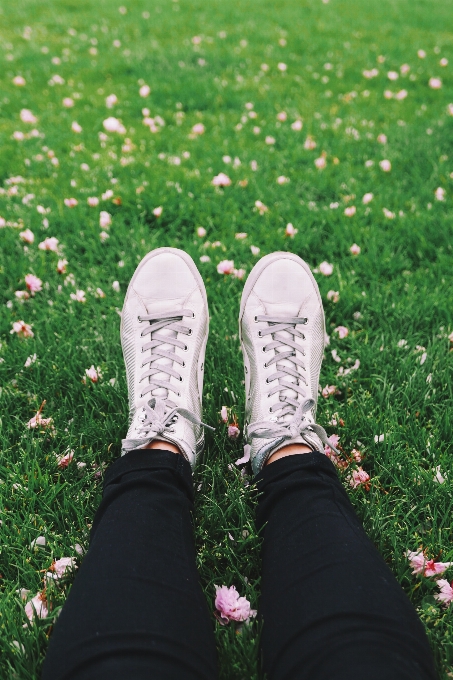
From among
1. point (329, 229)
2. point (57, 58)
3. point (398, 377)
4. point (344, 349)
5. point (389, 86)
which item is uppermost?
point (57, 58)

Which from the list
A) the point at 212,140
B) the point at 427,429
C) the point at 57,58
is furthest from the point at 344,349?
the point at 57,58

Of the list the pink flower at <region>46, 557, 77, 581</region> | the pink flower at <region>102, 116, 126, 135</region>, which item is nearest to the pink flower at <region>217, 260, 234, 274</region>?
the pink flower at <region>46, 557, 77, 581</region>

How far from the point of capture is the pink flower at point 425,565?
1.48 meters

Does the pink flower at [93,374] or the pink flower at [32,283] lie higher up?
the pink flower at [32,283]

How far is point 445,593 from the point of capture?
145 cm

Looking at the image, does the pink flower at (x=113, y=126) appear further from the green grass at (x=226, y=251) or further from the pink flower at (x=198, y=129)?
the pink flower at (x=198, y=129)

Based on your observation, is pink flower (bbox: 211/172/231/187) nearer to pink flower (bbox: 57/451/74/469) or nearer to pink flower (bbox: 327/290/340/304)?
pink flower (bbox: 327/290/340/304)

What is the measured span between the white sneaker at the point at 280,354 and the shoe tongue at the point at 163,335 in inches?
12.2

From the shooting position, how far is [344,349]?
2.33m

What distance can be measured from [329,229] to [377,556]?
2.10 metres

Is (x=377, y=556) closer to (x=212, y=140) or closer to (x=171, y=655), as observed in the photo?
(x=171, y=655)

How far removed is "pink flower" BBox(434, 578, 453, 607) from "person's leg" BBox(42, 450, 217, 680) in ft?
2.34

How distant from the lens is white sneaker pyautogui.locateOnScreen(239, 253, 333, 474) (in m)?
1.74

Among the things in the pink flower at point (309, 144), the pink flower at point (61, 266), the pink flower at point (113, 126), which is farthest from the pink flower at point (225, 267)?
the pink flower at point (113, 126)
